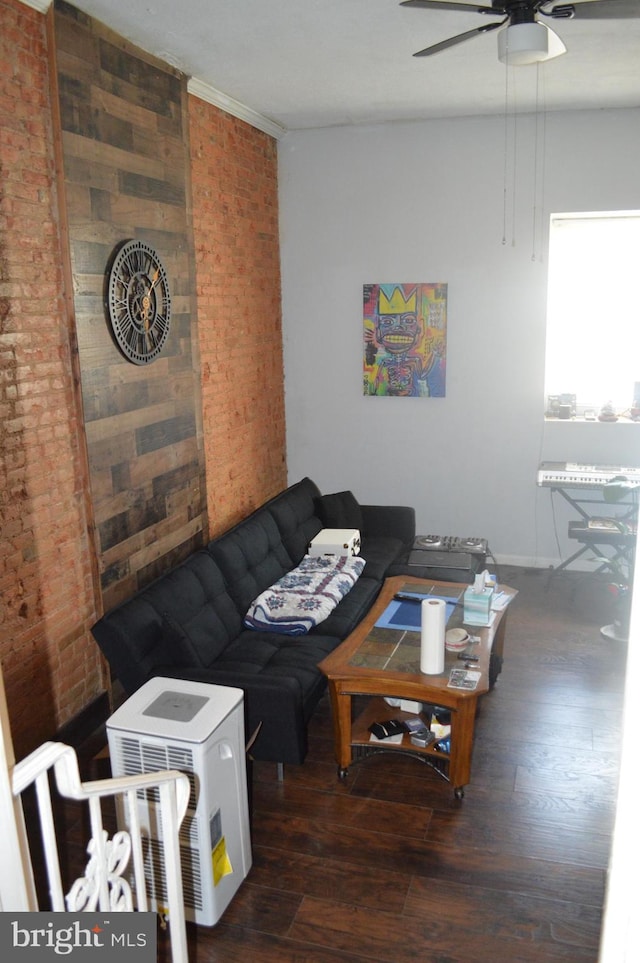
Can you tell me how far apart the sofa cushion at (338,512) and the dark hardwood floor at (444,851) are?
168cm

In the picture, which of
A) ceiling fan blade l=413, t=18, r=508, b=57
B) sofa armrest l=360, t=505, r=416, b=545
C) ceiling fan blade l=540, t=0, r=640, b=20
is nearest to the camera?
ceiling fan blade l=540, t=0, r=640, b=20

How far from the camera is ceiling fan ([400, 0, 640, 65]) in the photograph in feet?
9.87

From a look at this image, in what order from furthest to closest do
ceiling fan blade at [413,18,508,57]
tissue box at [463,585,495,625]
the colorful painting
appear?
1. the colorful painting
2. tissue box at [463,585,495,625]
3. ceiling fan blade at [413,18,508,57]

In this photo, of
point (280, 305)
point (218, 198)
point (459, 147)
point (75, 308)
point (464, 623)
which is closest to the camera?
point (75, 308)

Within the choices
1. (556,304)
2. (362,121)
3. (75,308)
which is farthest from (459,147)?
(75,308)

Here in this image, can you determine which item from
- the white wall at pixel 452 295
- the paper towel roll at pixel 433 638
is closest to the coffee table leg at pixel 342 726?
the paper towel roll at pixel 433 638

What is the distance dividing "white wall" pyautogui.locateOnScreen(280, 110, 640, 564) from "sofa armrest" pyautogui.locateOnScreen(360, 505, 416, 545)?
65 cm

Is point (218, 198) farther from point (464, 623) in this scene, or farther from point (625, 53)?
point (464, 623)

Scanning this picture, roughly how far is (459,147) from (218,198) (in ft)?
6.15

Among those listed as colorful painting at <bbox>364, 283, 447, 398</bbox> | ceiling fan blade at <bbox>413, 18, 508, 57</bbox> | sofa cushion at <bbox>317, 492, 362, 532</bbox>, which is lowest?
sofa cushion at <bbox>317, 492, 362, 532</bbox>

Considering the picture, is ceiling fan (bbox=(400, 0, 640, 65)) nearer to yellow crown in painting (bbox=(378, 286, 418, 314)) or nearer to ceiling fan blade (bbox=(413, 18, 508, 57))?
ceiling fan blade (bbox=(413, 18, 508, 57))

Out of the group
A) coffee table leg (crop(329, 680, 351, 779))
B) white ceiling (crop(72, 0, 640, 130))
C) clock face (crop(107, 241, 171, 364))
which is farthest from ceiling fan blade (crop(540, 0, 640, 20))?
coffee table leg (crop(329, 680, 351, 779))

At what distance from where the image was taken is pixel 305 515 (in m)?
5.51

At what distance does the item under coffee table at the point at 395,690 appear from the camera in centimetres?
341
